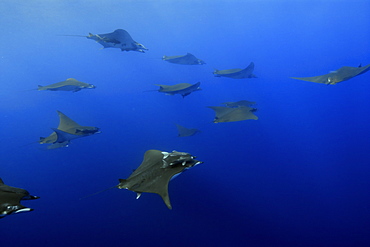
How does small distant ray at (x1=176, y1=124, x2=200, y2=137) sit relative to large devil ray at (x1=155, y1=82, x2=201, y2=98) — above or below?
below

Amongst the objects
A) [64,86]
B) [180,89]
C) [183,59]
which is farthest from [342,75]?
[64,86]

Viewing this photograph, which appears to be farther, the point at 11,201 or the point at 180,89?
the point at 180,89

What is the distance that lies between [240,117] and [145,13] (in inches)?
487

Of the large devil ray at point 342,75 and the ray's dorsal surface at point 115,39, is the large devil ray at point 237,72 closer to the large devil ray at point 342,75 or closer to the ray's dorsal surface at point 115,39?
the large devil ray at point 342,75

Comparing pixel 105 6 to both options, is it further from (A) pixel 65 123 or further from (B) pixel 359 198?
(B) pixel 359 198

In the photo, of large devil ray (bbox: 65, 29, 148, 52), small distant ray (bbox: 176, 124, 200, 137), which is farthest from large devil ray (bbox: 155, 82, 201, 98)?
large devil ray (bbox: 65, 29, 148, 52)

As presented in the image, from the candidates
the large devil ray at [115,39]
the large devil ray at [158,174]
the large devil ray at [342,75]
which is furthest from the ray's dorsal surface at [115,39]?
the large devil ray at [342,75]

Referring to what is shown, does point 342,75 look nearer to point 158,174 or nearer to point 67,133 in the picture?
→ point 158,174

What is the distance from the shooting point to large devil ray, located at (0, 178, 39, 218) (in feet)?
4.82

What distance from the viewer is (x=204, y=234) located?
3.31 metres

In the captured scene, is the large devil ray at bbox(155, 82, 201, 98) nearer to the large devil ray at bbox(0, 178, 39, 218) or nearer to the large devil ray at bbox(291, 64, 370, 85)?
the large devil ray at bbox(291, 64, 370, 85)

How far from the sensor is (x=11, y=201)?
1583 millimetres

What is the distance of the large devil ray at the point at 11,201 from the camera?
1470 mm

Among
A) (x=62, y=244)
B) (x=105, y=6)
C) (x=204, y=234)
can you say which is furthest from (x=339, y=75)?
(x=105, y=6)
